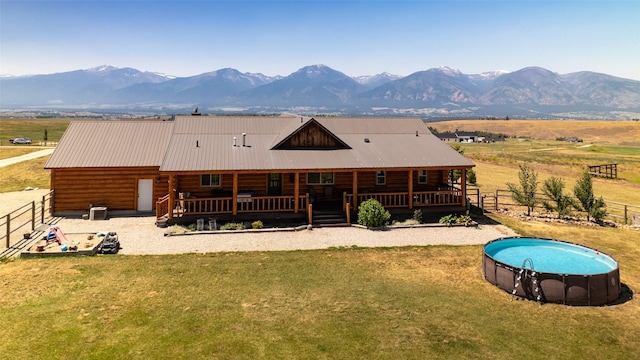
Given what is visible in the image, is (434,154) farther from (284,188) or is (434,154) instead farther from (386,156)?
(284,188)

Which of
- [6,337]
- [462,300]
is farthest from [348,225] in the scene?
[6,337]

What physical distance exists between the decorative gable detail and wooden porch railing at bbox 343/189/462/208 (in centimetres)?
368

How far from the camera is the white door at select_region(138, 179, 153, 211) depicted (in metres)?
23.1

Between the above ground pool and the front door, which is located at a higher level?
the front door

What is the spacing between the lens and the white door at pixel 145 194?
23125 mm

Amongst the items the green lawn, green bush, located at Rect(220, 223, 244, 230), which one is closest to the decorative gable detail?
green bush, located at Rect(220, 223, 244, 230)

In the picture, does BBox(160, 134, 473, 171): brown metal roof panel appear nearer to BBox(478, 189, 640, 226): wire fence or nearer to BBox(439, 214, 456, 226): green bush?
BBox(439, 214, 456, 226): green bush

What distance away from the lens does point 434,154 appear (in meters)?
23.7

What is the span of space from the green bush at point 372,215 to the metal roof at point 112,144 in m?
12.9

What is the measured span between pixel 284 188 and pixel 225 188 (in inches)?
140

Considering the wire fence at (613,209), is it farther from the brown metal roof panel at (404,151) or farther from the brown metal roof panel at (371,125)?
the brown metal roof panel at (371,125)

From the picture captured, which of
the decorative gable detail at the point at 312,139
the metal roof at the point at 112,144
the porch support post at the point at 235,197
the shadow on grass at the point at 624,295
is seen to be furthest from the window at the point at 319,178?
the shadow on grass at the point at 624,295

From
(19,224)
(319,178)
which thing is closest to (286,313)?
(319,178)

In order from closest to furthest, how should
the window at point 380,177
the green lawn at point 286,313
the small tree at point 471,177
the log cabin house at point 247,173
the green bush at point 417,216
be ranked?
1. the green lawn at point 286,313
2. the log cabin house at point 247,173
3. the green bush at point 417,216
4. the window at point 380,177
5. the small tree at point 471,177
